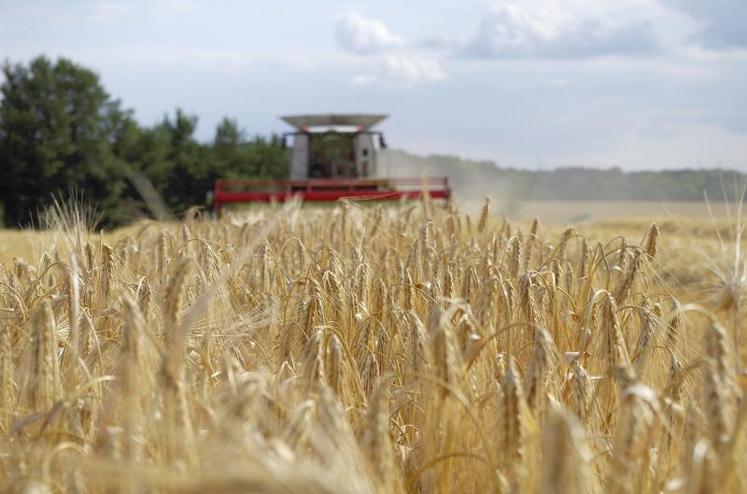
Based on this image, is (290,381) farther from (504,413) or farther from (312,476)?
(312,476)

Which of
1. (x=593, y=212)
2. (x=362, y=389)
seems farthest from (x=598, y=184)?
(x=362, y=389)

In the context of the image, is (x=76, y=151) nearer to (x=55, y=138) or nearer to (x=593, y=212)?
(x=55, y=138)

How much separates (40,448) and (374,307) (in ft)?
6.21

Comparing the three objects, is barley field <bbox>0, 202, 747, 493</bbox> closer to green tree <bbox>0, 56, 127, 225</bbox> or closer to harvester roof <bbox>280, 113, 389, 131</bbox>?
harvester roof <bbox>280, 113, 389, 131</bbox>

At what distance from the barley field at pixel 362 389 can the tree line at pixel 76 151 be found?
3071 centimetres

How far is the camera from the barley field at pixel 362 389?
155 cm

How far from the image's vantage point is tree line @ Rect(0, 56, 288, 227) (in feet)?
116

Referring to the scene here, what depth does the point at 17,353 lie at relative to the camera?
3.09 meters

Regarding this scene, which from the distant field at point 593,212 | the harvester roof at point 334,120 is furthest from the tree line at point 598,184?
the harvester roof at point 334,120

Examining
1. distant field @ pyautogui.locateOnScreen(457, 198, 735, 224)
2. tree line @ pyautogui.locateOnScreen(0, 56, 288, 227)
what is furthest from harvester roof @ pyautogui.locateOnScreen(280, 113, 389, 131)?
tree line @ pyautogui.locateOnScreen(0, 56, 288, 227)

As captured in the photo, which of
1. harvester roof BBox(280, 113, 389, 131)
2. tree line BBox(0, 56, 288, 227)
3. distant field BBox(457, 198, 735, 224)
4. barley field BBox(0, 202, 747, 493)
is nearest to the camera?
barley field BBox(0, 202, 747, 493)

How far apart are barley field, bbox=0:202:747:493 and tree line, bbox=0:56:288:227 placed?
30709 millimetres

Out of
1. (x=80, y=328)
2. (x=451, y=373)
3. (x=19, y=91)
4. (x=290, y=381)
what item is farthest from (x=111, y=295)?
(x=19, y=91)

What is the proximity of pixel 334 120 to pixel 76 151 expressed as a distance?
18.9 meters
